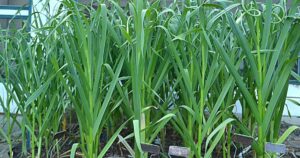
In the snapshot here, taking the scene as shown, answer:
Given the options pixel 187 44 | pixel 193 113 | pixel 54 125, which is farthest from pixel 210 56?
pixel 54 125

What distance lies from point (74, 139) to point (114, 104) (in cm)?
49

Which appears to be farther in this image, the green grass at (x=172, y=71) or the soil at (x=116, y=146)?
the soil at (x=116, y=146)

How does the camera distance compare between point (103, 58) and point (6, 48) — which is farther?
point (6, 48)

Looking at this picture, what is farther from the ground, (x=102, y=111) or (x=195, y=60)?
(x=195, y=60)

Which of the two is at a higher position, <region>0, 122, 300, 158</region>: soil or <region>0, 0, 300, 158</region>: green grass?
<region>0, 0, 300, 158</region>: green grass

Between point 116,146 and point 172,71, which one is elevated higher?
point 172,71

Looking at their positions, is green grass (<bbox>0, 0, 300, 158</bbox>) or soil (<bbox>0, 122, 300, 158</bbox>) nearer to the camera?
green grass (<bbox>0, 0, 300, 158</bbox>)

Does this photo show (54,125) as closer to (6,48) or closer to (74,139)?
(74,139)

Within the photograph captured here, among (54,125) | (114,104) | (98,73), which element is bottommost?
(54,125)

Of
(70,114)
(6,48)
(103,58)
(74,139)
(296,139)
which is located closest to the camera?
(103,58)

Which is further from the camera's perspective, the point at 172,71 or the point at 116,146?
the point at 116,146

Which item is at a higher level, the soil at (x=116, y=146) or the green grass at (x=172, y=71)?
the green grass at (x=172, y=71)

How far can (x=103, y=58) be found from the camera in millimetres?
1475

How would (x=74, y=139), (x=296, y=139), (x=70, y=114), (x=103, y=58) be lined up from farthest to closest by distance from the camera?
(x=296, y=139) < (x=70, y=114) < (x=74, y=139) < (x=103, y=58)
